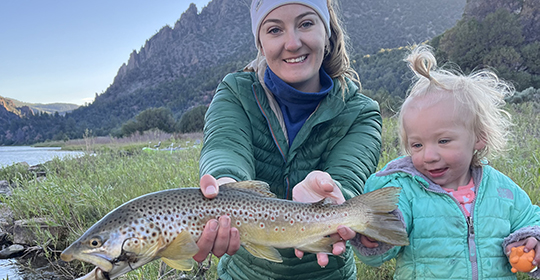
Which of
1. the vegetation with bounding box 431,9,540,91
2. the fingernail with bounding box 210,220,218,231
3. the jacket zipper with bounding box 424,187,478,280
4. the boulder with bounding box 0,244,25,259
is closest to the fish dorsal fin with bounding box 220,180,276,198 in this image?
the fingernail with bounding box 210,220,218,231

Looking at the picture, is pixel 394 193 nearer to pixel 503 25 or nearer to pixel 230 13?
pixel 503 25

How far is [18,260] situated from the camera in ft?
17.1

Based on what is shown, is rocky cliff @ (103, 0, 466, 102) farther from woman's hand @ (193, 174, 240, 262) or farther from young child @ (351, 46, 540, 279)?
woman's hand @ (193, 174, 240, 262)

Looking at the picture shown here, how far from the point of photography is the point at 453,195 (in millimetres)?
2252

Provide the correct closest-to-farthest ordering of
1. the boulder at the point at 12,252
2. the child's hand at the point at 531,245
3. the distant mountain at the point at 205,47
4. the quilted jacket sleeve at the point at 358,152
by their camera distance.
A: the child's hand at the point at 531,245, the quilted jacket sleeve at the point at 358,152, the boulder at the point at 12,252, the distant mountain at the point at 205,47

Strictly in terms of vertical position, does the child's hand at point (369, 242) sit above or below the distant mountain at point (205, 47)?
below

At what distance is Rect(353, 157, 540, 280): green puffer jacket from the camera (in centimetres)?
202

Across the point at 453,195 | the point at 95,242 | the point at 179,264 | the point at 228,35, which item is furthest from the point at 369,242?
the point at 228,35

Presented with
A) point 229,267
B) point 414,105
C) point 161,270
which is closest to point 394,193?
point 414,105

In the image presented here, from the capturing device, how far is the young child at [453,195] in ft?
6.64

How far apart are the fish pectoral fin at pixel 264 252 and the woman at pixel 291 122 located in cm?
60

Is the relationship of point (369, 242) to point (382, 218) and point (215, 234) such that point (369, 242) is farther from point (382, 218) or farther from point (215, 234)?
point (215, 234)

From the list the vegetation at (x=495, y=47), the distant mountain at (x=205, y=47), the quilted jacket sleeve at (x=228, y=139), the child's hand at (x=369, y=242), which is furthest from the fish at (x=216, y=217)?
the distant mountain at (x=205, y=47)

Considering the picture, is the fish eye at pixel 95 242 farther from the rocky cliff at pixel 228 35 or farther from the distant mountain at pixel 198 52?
the rocky cliff at pixel 228 35
